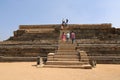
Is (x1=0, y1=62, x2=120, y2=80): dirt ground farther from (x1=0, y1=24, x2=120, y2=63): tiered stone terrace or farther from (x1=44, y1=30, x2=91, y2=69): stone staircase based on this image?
(x1=0, y1=24, x2=120, y2=63): tiered stone terrace

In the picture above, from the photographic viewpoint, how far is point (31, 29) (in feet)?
104

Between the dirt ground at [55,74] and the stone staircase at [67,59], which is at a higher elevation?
the stone staircase at [67,59]

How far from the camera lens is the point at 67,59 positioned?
1816cm

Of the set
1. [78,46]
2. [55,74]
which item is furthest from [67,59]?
[55,74]

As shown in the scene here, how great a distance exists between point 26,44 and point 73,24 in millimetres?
8568

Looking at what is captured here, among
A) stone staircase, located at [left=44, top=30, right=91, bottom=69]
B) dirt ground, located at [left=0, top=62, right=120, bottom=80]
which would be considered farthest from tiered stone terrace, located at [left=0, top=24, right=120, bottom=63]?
dirt ground, located at [left=0, top=62, right=120, bottom=80]

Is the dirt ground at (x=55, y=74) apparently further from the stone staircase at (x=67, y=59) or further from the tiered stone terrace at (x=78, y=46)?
the tiered stone terrace at (x=78, y=46)

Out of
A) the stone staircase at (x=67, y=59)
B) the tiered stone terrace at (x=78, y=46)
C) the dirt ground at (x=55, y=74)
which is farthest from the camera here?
the tiered stone terrace at (x=78, y=46)

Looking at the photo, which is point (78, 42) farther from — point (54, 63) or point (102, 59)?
point (54, 63)

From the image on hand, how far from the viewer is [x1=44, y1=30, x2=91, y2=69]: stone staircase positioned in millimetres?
17016

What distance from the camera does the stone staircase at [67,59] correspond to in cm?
1702

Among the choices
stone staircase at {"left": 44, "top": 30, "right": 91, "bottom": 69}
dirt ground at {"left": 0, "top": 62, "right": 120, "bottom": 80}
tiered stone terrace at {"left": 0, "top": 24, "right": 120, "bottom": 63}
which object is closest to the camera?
dirt ground at {"left": 0, "top": 62, "right": 120, "bottom": 80}

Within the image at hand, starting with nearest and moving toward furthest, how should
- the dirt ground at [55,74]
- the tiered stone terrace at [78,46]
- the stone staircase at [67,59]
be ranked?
the dirt ground at [55,74] < the stone staircase at [67,59] < the tiered stone terrace at [78,46]

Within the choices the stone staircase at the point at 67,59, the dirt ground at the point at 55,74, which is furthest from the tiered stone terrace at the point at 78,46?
the dirt ground at the point at 55,74
